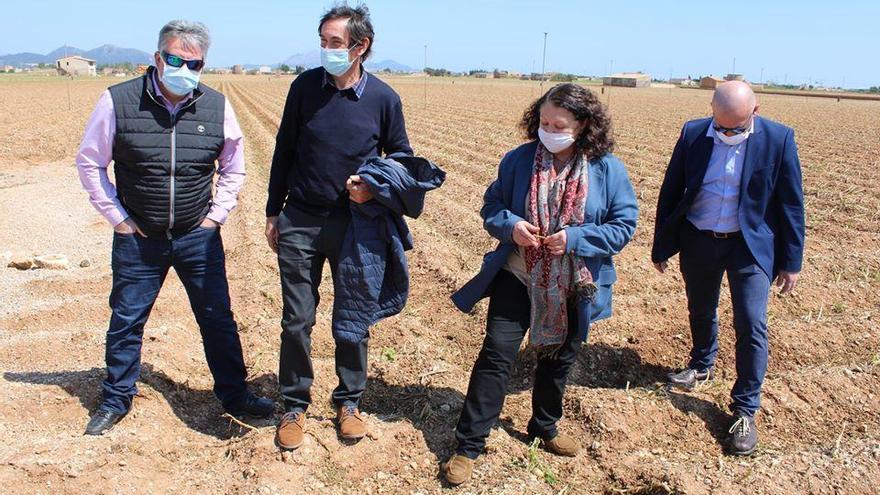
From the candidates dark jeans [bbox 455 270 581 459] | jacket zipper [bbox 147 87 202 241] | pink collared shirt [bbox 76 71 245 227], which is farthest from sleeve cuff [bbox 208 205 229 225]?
dark jeans [bbox 455 270 581 459]

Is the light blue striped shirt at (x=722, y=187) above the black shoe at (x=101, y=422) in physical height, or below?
above

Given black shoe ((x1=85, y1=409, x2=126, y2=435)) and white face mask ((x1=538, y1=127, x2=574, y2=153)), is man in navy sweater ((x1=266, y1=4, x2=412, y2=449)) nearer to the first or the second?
white face mask ((x1=538, y1=127, x2=574, y2=153))

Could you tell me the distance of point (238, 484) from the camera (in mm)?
3129

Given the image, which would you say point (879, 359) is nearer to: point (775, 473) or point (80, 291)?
point (775, 473)

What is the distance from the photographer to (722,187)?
12.1 feet

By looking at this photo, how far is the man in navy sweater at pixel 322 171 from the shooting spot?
10.2ft

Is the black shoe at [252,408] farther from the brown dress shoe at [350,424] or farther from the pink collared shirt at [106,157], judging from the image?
the pink collared shirt at [106,157]

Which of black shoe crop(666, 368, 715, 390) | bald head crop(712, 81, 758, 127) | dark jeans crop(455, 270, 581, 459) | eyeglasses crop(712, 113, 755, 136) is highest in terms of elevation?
bald head crop(712, 81, 758, 127)

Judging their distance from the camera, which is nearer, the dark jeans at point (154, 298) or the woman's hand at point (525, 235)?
the woman's hand at point (525, 235)

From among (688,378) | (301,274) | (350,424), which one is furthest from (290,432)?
(688,378)

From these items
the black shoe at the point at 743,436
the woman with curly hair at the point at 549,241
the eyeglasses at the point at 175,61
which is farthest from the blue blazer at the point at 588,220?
the eyeglasses at the point at 175,61

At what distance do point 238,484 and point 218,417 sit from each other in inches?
32.7

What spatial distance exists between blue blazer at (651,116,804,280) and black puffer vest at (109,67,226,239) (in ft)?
8.46

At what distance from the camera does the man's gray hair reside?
3133 millimetres
